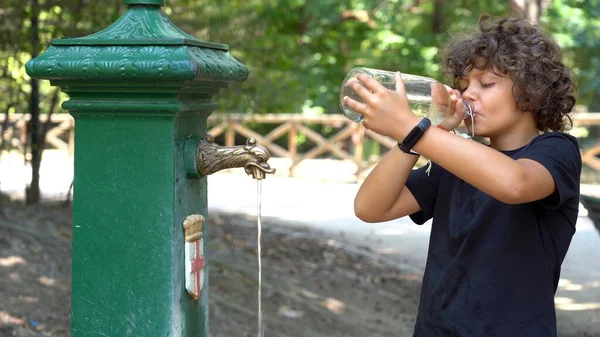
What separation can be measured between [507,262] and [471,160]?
0.36 meters

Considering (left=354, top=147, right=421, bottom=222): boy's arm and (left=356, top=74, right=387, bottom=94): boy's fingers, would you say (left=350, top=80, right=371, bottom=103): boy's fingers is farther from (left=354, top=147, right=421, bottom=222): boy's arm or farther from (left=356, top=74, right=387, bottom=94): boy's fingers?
(left=354, top=147, right=421, bottom=222): boy's arm

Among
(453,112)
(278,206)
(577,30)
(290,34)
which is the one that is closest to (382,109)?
(453,112)

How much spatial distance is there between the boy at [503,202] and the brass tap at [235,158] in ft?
1.07

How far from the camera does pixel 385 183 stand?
2.32m

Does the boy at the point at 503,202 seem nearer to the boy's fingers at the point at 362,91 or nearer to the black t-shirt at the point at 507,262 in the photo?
the black t-shirt at the point at 507,262

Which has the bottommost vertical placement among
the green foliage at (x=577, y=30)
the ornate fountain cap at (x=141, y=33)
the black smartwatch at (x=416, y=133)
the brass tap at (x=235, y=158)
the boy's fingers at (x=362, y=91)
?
the green foliage at (x=577, y=30)

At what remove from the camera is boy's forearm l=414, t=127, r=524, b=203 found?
192 cm

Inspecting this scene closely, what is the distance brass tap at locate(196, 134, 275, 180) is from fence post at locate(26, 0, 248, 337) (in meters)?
0.05

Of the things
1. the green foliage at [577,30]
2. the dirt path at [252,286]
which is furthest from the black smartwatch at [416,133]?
the green foliage at [577,30]

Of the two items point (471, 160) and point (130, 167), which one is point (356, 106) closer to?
point (471, 160)

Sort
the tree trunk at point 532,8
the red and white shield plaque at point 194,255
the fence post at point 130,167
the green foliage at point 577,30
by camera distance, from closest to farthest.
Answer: the fence post at point 130,167 → the red and white shield plaque at point 194,255 → the tree trunk at point 532,8 → the green foliage at point 577,30

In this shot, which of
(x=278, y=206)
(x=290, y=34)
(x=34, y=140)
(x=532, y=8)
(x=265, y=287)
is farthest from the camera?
(x=278, y=206)

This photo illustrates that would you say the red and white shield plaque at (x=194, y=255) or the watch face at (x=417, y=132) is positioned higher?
the watch face at (x=417, y=132)

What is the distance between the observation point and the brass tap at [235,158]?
214 cm
